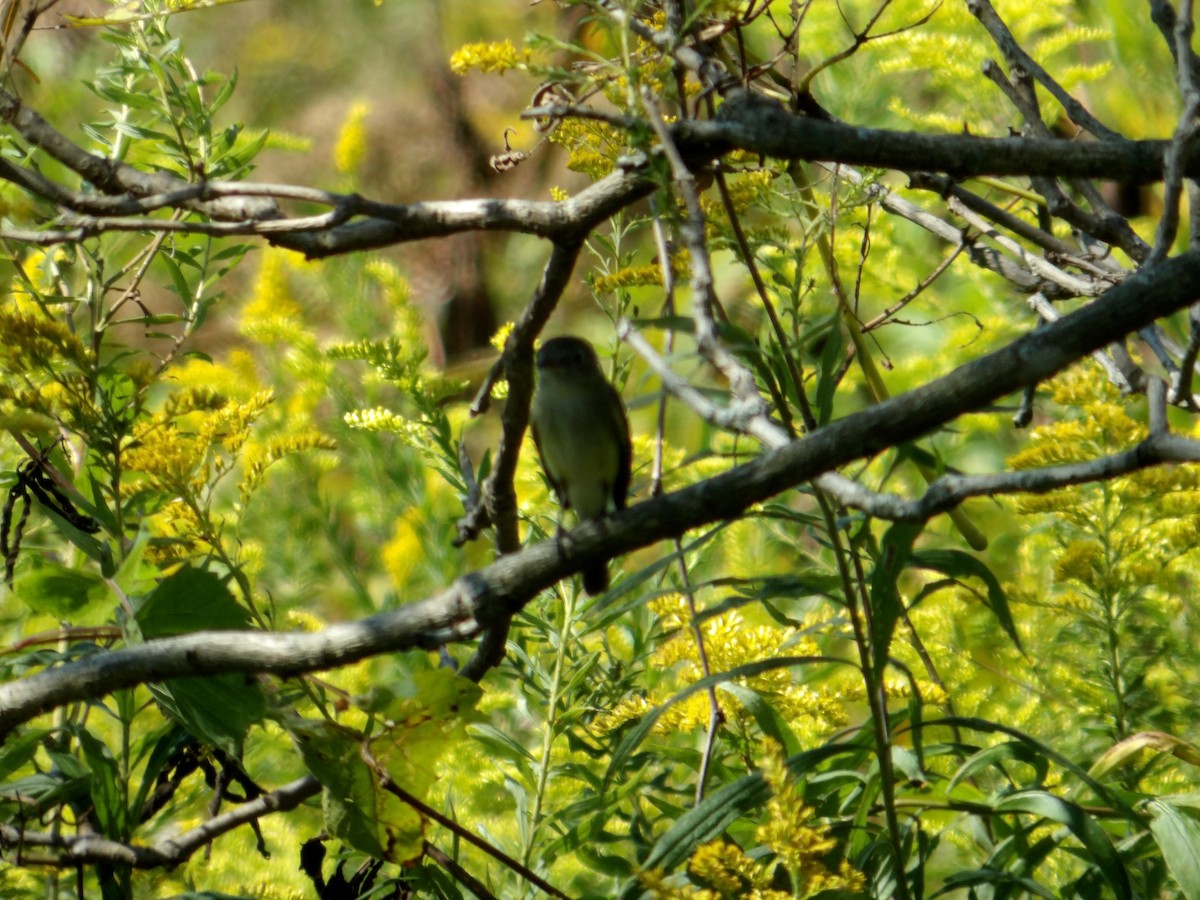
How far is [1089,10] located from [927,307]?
1720mm

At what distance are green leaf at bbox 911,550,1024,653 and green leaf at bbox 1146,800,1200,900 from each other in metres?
0.38

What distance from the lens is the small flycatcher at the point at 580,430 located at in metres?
3.07

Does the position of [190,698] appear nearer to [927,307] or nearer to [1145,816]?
[1145,816]

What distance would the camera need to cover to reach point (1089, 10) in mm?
5195

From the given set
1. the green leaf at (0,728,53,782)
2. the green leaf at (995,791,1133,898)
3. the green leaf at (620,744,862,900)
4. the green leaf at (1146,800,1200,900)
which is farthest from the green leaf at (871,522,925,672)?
the green leaf at (0,728,53,782)

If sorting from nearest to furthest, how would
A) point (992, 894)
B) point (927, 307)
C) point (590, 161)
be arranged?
point (992, 894) < point (590, 161) < point (927, 307)

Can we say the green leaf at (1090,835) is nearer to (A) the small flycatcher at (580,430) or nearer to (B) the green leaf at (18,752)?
(A) the small flycatcher at (580,430)

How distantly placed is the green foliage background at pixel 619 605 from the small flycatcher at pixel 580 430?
0.09m

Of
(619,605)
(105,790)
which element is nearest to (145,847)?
(105,790)

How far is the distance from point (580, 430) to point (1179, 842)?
1592 millimetres

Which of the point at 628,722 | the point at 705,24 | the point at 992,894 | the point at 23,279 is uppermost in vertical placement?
the point at 705,24

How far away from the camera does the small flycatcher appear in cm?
307

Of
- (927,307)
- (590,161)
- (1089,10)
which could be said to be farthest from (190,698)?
(1089,10)

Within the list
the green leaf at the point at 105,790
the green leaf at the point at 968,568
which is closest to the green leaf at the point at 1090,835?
the green leaf at the point at 968,568
